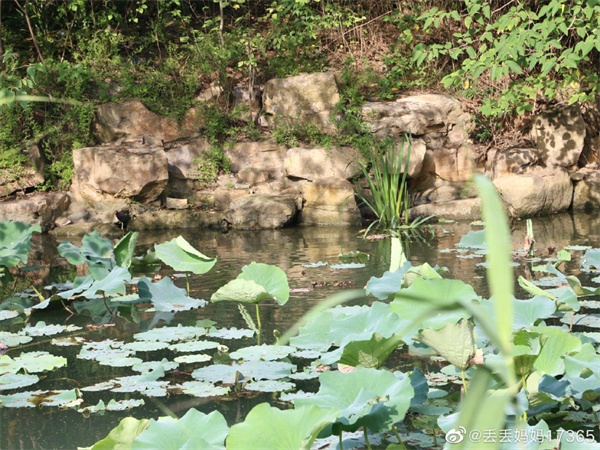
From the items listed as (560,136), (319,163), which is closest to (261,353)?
(319,163)

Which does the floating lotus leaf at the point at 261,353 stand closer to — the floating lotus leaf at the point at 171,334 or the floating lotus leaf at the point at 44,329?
the floating lotus leaf at the point at 171,334

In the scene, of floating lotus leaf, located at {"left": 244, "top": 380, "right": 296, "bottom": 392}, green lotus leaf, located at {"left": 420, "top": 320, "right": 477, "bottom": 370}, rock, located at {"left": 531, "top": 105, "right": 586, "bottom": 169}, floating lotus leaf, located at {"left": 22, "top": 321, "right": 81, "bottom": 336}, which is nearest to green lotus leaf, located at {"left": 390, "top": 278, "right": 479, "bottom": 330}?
green lotus leaf, located at {"left": 420, "top": 320, "right": 477, "bottom": 370}

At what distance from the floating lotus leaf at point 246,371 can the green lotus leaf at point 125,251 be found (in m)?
1.32

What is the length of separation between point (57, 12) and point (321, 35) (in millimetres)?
2937

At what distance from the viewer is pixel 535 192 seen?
285 inches

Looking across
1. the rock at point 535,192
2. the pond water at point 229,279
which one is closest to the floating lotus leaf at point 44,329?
the pond water at point 229,279

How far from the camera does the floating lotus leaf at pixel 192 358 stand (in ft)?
8.75

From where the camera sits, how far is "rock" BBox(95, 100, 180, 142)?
27.4 ft

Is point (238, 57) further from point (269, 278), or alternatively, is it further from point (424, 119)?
point (269, 278)

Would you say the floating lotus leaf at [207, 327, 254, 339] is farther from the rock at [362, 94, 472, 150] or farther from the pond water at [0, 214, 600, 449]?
the rock at [362, 94, 472, 150]

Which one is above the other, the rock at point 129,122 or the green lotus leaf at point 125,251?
the rock at point 129,122

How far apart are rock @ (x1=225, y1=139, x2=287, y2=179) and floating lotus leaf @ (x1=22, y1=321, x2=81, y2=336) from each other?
16.0 feet

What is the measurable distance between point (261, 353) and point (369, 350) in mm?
790

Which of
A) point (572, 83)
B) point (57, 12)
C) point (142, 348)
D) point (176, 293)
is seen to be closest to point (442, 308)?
point (142, 348)
